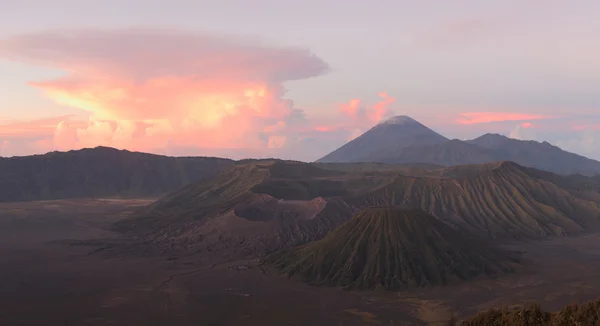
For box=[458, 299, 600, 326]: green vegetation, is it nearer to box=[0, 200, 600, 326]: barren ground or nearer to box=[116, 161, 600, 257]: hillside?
box=[0, 200, 600, 326]: barren ground

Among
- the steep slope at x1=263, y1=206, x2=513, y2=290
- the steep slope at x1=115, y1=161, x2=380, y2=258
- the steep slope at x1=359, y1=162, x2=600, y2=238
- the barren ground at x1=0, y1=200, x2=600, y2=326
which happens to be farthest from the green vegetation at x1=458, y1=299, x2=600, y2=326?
the steep slope at x1=359, y1=162, x2=600, y2=238

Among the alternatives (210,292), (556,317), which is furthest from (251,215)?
(556,317)

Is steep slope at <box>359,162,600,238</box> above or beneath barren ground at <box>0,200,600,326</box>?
above

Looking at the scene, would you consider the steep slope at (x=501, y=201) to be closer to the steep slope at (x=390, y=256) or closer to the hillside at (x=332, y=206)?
the hillside at (x=332, y=206)

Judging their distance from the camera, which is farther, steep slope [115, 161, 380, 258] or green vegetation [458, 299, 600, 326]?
steep slope [115, 161, 380, 258]

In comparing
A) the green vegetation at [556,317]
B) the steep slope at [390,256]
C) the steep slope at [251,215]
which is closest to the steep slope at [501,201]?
the steep slope at [251,215]

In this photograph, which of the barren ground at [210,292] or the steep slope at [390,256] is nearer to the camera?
the barren ground at [210,292]
